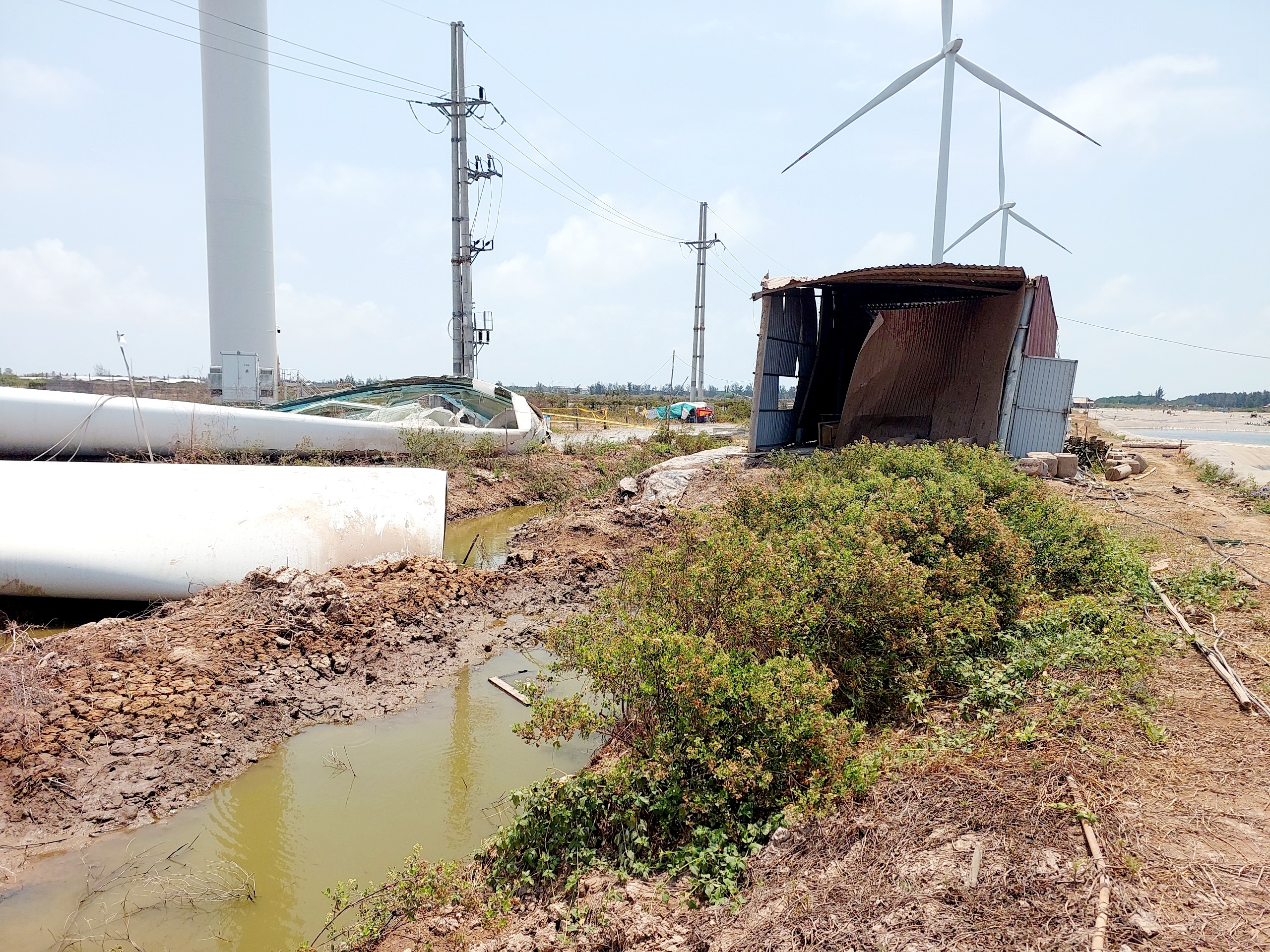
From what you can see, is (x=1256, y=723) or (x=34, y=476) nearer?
(x=1256, y=723)

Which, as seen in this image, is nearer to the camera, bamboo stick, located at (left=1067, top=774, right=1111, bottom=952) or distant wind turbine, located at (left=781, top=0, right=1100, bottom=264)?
bamboo stick, located at (left=1067, top=774, right=1111, bottom=952)

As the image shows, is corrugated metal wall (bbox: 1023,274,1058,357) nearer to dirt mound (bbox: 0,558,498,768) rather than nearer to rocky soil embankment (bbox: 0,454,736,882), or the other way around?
rocky soil embankment (bbox: 0,454,736,882)

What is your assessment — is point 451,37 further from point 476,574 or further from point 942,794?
point 942,794

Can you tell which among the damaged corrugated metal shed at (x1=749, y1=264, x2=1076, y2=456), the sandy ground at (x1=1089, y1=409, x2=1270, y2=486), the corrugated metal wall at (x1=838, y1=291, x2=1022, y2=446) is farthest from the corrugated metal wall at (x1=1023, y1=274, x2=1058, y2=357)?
the sandy ground at (x1=1089, y1=409, x2=1270, y2=486)

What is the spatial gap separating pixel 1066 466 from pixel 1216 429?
4420 centimetres

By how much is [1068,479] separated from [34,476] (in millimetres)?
13799

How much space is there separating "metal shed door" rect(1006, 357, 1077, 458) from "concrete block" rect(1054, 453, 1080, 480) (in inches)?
29.3

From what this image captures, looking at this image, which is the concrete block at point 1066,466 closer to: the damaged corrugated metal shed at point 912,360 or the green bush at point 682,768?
the damaged corrugated metal shed at point 912,360

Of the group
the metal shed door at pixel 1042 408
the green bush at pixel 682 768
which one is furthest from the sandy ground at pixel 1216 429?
the green bush at pixel 682 768

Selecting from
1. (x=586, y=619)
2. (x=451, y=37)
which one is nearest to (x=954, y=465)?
(x=586, y=619)

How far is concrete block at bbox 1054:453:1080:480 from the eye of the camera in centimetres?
1199

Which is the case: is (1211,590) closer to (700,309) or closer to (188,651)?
(188,651)

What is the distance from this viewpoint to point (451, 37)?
20.5 meters

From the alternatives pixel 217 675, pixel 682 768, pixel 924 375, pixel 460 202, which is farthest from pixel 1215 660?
pixel 460 202
